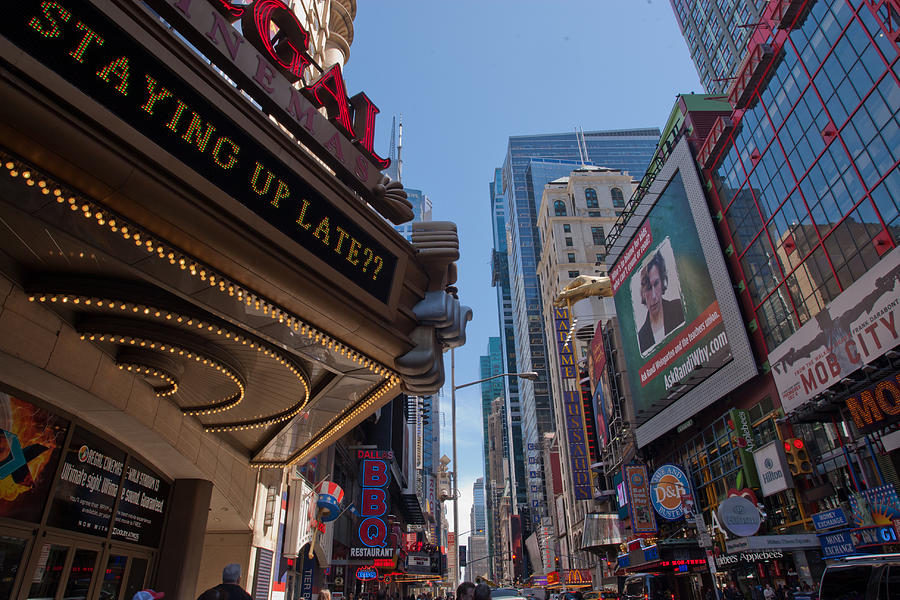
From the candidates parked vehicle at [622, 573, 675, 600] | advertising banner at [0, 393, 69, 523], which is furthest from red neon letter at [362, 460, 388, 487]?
advertising banner at [0, 393, 69, 523]

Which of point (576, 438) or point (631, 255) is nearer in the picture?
point (631, 255)

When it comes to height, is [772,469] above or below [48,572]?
above

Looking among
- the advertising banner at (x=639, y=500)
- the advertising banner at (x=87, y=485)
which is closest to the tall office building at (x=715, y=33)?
the advertising banner at (x=639, y=500)

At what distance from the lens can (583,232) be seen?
328 ft

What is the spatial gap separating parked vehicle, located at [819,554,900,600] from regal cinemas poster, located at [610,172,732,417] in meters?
25.5

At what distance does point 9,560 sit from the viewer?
8820 mm

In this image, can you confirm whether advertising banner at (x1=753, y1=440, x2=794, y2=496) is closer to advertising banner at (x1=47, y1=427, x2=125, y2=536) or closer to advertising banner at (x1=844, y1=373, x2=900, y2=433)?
advertising banner at (x1=844, y1=373, x2=900, y2=433)

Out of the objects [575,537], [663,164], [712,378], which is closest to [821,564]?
[712,378]

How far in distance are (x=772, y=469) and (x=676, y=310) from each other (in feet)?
46.4

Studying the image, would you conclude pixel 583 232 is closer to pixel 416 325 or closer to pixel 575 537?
pixel 575 537

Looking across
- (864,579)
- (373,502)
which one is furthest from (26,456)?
(373,502)

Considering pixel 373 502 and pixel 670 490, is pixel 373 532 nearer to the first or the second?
pixel 373 502

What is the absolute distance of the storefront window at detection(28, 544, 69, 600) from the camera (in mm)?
9430

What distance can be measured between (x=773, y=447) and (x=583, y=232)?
74464 millimetres
